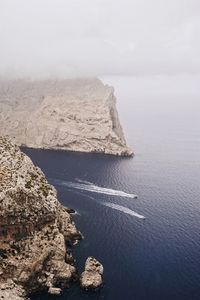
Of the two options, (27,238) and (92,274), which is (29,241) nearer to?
(27,238)

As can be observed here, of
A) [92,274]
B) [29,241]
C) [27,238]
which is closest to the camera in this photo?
[29,241]

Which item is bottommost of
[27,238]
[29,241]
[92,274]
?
[92,274]

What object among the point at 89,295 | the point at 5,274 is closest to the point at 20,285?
the point at 5,274

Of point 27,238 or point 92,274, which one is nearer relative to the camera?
point 27,238

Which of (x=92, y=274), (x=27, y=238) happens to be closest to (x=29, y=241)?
(x=27, y=238)

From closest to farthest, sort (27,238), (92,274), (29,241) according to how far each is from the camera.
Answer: (29,241)
(27,238)
(92,274)

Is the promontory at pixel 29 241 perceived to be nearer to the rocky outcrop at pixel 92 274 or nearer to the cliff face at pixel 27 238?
the cliff face at pixel 27 238

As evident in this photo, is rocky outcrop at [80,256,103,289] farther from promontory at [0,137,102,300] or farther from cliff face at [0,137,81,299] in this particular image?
cliff face at [0,137,81,299]

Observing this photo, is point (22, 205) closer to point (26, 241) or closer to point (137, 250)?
point (26, 241)
